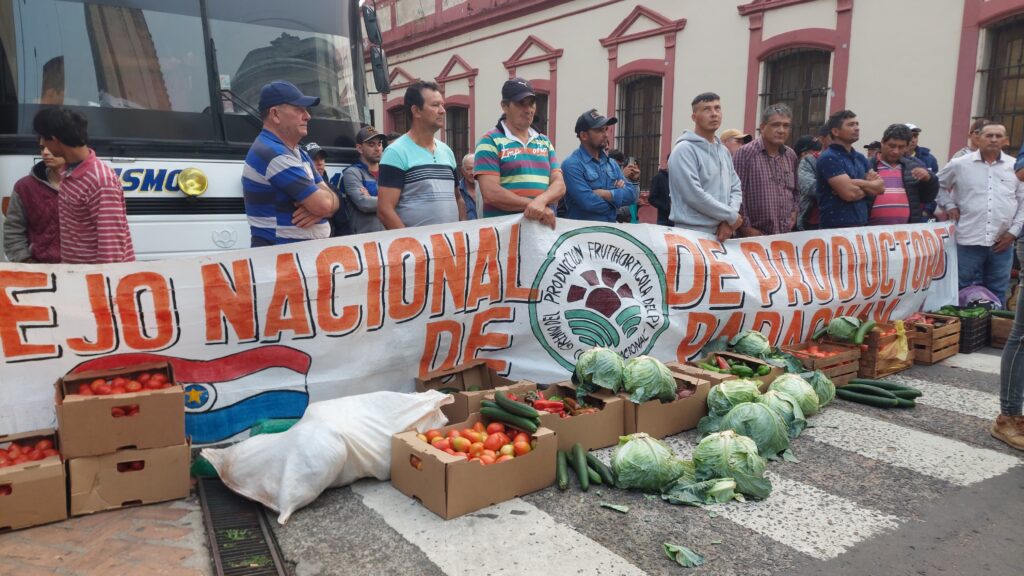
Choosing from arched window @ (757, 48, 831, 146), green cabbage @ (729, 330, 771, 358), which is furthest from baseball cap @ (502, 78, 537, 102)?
arched window @ (757, 48, 831, 146)

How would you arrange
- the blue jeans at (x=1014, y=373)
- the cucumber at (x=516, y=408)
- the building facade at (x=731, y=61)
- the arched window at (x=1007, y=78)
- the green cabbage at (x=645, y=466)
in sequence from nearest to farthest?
the green cabbage at (x=645, y=466) → the cucumber at (x=516, y=408) → the blue jeans at (x=1014, y=373) → the arched window at (x=1007, y=78) → the building facade at (x=731, y=61)

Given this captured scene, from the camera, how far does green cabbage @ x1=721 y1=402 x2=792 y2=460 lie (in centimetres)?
411

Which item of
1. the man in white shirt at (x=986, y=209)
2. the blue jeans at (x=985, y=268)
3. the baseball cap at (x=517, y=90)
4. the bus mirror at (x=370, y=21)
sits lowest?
the blue jeans at (x=985, y=268)

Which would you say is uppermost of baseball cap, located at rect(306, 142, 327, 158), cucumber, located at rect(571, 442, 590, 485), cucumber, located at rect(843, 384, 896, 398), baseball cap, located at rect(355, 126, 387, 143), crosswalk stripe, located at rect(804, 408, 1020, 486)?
baseball cap, located at rect(355, 126, 387, 143)

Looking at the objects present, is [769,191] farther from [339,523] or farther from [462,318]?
[339,523]

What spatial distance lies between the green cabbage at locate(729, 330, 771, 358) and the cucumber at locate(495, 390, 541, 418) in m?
2.27

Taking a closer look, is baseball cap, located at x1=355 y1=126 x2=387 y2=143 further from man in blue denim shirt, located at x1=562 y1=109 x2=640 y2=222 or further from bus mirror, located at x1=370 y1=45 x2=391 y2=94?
man in blue denim shirt, located at x1=562 y1=109 x2=640 y2=222

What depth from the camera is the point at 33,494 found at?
3.25 meters

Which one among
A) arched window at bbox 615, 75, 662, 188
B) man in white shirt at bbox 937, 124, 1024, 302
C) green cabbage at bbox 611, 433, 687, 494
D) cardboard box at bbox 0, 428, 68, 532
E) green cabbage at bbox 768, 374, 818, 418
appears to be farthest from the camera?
arched window at bbox 615, 75, 662, 188

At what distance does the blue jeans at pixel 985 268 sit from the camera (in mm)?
7824

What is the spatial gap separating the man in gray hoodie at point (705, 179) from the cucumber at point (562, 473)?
9.43ft

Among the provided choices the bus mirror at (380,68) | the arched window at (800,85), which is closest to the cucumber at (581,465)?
the bus mirror at (380,68)

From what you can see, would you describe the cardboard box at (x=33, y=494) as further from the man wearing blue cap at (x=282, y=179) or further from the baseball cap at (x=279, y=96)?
the baseball cap at (x=279, y=96)

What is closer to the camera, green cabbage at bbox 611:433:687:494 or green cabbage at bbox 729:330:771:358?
green cabbage at bbox 611:433:687:494
